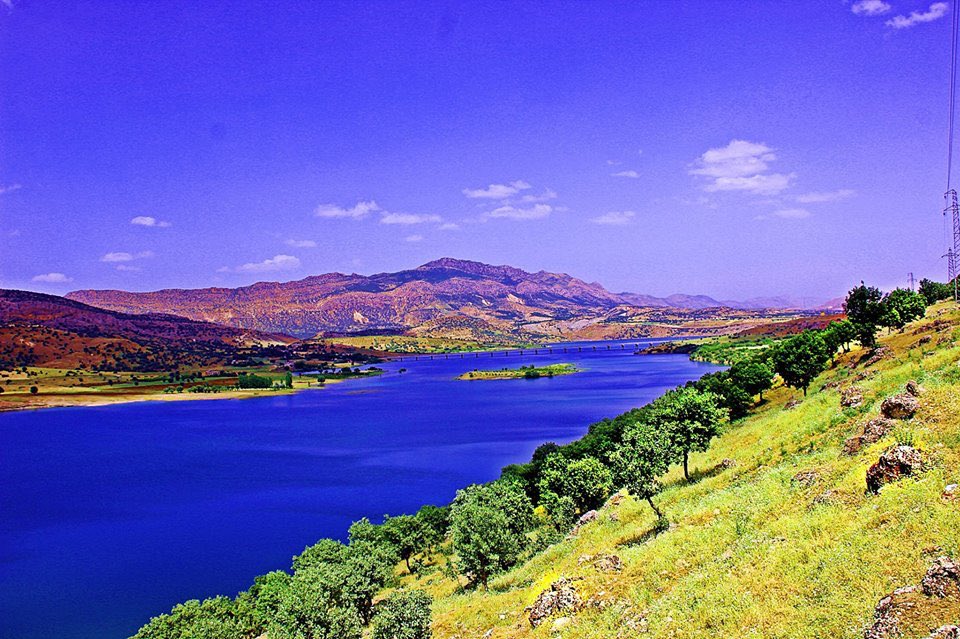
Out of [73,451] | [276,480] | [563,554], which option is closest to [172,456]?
[73,451]

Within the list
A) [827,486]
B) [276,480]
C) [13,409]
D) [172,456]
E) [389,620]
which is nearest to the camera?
[827,486]

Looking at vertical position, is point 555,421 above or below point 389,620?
below

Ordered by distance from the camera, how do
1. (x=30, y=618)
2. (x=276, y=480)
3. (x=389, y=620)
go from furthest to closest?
(x=276, y=480)
(x=30, y=618)
(x=389, y=620)

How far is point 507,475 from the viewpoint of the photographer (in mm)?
56875

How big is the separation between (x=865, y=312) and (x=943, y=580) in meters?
66.5

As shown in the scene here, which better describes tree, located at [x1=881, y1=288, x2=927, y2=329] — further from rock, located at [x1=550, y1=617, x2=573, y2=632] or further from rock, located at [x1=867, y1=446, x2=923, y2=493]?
rock, located at [x1=550, y1=617, x2=573, y2=632]

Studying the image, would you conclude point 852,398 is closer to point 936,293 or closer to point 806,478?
point 806,478

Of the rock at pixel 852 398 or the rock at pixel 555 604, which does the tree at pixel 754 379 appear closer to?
the rock at pixel 852 398

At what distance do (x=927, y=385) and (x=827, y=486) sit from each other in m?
9.95

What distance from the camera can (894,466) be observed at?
15188mm

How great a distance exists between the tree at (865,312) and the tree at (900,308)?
929 mm

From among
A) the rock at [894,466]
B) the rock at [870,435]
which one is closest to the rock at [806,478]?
the rock at [870,435]

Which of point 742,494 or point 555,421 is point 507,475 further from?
point 555,421

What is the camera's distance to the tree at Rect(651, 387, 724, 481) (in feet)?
114
